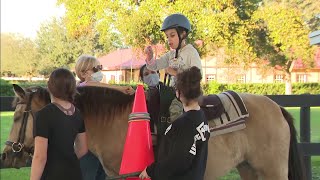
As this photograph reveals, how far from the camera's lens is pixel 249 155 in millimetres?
4020

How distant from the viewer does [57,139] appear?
2836mm

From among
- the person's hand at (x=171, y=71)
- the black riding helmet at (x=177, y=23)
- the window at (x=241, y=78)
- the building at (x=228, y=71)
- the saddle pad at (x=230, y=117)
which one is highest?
the building at (x=228, y=71)

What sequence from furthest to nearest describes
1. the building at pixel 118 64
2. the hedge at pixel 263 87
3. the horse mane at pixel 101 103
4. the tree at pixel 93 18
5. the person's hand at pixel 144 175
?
1. the building at pixel 118 64
2. the hedge at pixel 263 87
3. the tree at pixel 93 18
4. the horse mane at pixel 101 103
5. the person's hand at pixel 144 175

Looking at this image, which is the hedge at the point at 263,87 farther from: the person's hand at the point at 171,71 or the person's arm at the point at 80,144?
the person's arm at the point at 80,144

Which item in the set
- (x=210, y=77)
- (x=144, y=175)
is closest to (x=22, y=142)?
(x=144, y=175)

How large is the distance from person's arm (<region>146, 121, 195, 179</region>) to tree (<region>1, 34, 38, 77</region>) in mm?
47541

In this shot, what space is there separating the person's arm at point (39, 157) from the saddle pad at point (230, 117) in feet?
5.21

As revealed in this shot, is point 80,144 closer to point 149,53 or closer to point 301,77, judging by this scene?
point 149,53

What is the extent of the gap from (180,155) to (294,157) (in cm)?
196

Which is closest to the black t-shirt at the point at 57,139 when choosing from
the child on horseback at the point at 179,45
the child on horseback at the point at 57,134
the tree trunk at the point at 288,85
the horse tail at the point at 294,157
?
the child on horseback at the point at 57,134

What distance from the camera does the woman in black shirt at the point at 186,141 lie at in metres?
2.70

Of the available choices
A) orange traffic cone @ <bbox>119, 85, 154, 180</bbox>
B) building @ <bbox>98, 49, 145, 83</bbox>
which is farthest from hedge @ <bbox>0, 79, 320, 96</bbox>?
orange traffic cone @ <bbox>119, 85, 154, 180</bbox>

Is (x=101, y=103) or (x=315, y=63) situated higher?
(x=315, y=63)

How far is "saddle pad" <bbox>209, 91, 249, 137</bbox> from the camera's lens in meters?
3.85
